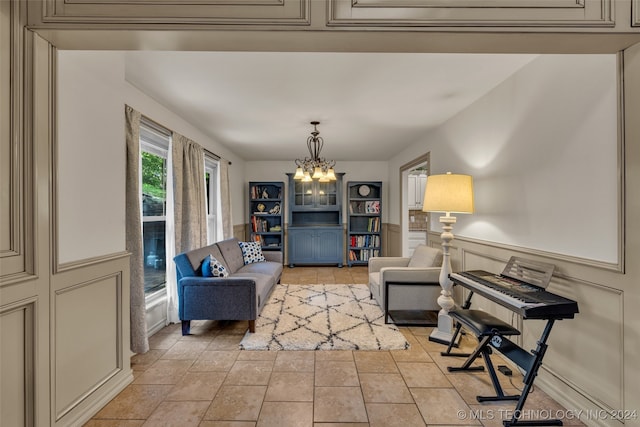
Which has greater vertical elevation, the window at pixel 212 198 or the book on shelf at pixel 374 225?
the window at pixel 212 198

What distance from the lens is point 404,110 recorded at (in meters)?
3.13

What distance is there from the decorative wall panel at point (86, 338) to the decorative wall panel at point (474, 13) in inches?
80.2

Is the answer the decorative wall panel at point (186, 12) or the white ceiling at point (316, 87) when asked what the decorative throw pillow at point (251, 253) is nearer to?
the white ceiling at point (316, 87)

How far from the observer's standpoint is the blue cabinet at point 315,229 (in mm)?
6074

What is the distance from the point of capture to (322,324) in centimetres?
303

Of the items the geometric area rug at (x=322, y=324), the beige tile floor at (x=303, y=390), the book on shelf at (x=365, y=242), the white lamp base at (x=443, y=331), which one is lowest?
the beige tile floor at (x=303, y=390)

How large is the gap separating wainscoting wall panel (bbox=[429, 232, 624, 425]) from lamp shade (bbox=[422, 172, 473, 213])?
58 centimetres

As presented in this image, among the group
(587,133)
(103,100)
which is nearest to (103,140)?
(103,100)

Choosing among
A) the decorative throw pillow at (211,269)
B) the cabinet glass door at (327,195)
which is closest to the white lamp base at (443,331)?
the decorative throw pillow at (211,269)

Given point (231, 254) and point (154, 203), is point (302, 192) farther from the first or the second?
point (154, 203)

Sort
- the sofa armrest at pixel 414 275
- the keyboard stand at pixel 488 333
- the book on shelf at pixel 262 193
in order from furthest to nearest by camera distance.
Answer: the book on shelf at pixel 262 193 → the sofa armrest at pixel 414 275 → the keyboard stand at pixel 488 333

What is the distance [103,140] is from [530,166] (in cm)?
309

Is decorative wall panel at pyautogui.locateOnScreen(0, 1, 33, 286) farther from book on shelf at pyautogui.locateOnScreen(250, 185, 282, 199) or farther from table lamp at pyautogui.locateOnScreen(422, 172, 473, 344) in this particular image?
book on shelf at pyautogui.locateOnScreen(250, 185, 282, 199)

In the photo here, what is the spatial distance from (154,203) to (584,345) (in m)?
3.88
